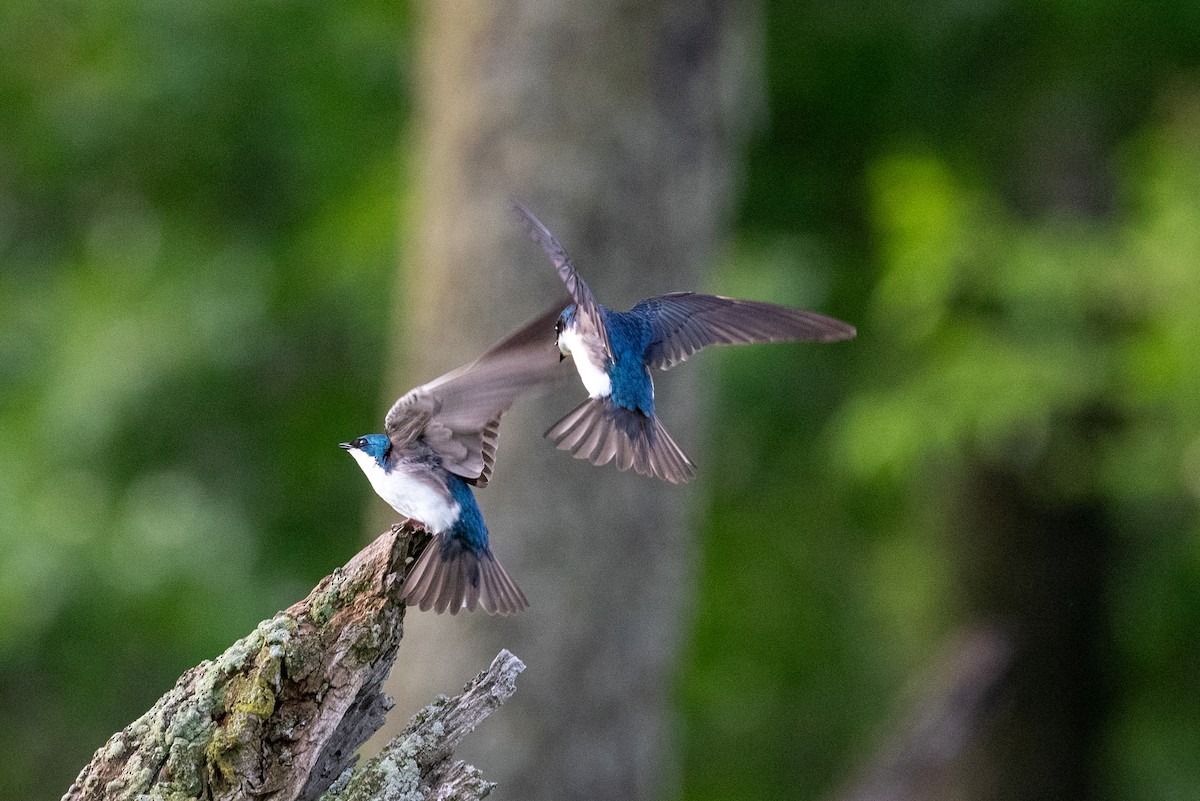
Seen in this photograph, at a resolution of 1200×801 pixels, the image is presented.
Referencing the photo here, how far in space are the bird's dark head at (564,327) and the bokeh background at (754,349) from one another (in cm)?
500

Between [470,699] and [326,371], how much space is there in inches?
334

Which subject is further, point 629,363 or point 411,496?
point 629,363

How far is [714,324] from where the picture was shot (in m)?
2.32

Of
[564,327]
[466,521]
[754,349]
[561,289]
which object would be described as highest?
Result: [754,349]

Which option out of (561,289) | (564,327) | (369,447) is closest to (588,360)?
(564,327)

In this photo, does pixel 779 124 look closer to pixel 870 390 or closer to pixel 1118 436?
pixel 870 390

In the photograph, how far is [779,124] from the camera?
9.59m

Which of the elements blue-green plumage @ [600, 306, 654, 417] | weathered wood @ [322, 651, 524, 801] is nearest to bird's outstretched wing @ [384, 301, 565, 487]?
blue-green plumage @ [600, 306, 654, 417]

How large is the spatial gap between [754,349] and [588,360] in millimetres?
7570

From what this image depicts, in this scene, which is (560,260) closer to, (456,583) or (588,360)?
(588,360)

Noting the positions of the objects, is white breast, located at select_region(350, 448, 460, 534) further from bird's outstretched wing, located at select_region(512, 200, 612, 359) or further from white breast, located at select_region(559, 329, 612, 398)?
bird's outstretched wing, located at select_region(512, 200, 612, 359)

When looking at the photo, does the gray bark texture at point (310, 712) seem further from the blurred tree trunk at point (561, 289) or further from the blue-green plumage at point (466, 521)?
the blurred tree trunk at point (561, 289)

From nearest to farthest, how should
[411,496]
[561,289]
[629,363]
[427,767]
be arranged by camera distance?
[411,496]
[629,363]
[427,767]
[561,289]

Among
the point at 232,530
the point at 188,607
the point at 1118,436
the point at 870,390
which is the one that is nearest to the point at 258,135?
the point at 232,530
